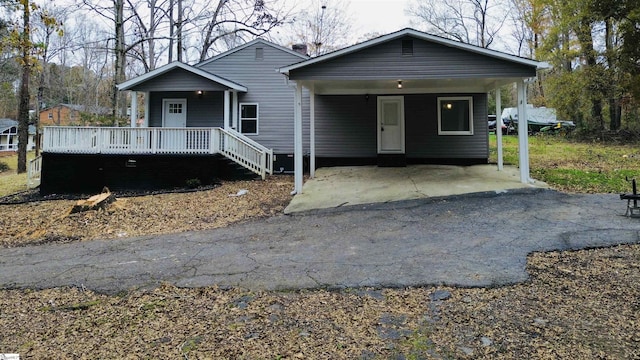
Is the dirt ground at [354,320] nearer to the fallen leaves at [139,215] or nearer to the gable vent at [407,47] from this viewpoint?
the fallen leaves at [139,215]

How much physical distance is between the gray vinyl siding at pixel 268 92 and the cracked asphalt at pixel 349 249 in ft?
22.4

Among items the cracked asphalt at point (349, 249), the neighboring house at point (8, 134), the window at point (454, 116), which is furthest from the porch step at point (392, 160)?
the neighboring house at point (8, 134)

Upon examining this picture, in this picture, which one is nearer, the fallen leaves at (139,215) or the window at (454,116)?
the fallen leaves at (139,215)

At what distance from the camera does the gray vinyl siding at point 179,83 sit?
12.5 m

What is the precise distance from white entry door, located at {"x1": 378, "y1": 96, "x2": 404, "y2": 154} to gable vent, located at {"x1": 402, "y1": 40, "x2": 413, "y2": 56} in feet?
12.6

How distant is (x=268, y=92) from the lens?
13844mm

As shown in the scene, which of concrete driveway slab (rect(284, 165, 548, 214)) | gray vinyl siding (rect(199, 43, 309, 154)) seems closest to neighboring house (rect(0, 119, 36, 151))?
gray vinyl siding (rect(199, 43, 309, 154))

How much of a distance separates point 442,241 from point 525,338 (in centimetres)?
260

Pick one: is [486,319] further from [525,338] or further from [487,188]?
[487,188]

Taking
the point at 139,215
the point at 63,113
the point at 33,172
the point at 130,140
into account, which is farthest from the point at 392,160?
the point at 63,113

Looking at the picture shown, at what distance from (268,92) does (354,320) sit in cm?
1184

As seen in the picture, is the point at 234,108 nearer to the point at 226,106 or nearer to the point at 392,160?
the point at 226,106

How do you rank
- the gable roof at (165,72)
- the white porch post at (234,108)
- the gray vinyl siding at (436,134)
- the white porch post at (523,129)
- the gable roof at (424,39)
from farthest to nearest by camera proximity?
1. the white porch post at (234,108)
2. the gray vinyl siding at (436,134)
3. the gable roof at (165,72)
4. the white porch post at (523,129)
5. the gable roof at (424,39)

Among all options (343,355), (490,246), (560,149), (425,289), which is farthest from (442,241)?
(560,149)
